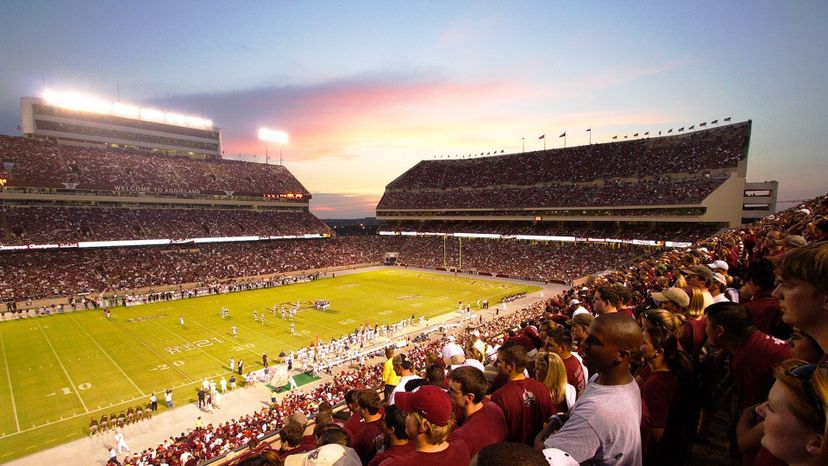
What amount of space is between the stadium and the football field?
0.16 metres

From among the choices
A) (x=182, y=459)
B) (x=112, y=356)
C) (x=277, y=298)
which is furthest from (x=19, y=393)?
(x=277, y=298)

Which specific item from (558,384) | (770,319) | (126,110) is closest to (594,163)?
(770,319)

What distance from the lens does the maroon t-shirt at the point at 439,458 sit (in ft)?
8.80

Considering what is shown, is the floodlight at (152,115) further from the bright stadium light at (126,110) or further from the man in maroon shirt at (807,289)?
the man in maroon shirt at (807,289)

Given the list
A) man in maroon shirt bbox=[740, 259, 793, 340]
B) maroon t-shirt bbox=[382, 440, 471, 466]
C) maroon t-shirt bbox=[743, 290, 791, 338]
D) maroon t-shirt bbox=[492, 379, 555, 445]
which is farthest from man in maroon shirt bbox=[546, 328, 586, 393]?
maroon t-shirt bbox=[382, 440, 471, 466]

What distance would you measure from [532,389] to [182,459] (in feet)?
44.0

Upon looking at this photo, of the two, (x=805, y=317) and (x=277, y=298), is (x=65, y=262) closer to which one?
(x=277, y=298)

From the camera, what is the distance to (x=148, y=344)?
26875mm

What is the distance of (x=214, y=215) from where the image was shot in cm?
6191

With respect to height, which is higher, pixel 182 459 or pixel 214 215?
pixel 214 215

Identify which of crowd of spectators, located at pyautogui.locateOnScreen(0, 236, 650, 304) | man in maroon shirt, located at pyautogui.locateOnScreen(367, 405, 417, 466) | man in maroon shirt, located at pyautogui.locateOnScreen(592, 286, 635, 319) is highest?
man in maroon shirt, located at pyautogui.locateOnScreen(592, 286, 635, 319)

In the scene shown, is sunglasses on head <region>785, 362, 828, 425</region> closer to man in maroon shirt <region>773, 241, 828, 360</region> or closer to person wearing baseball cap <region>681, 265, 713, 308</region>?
man in maroon shirt <region>773, 241, 828, 360</region>

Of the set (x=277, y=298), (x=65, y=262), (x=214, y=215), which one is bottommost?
(x=277, y=298)

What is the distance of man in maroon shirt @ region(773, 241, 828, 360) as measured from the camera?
2.30 meters
